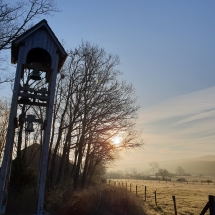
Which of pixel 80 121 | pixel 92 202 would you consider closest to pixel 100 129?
pixel 80 121

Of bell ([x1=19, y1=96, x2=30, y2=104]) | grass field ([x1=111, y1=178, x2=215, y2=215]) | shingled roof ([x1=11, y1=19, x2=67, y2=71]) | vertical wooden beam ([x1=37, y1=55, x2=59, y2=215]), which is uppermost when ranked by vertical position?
shingled roof ([x1=11, y1=19, x2=67, y2=71])

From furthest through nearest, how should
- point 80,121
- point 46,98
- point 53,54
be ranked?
point 80,121 < point 53,54 < point 46,98

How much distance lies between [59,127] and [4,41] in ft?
27.3

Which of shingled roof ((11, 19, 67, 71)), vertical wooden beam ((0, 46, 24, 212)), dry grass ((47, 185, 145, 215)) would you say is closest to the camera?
vertical wooden beam ((0, 46, 24, 212))

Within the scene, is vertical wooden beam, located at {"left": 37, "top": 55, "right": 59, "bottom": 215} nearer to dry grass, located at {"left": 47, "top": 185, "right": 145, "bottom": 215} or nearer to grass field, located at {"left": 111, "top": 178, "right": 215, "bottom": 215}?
dry grass, located at {"left": 47, "top": 185, "right": 145, "bottom": 215}

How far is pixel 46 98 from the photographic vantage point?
7.30 metres

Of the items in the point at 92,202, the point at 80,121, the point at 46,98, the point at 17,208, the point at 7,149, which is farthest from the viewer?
the point at 80,121

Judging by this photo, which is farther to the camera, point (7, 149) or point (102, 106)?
point (102, 106)

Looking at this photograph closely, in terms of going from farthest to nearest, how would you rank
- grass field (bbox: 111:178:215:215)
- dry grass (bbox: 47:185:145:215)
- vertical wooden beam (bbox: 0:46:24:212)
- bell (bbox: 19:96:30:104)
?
1. grass field (bbox: 111:178:215:215)
2. dry grass (bbox: 47:185:145:215)
3. bell (bbox: 19:96:30:104)
4. vertical wooden beam (bbox: 0:46:24:212)

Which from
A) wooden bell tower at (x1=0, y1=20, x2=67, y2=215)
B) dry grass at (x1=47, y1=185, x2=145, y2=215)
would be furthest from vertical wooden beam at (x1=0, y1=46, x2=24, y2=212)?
dry grass at (x1=47, y1=185, x2=145, y2=215)

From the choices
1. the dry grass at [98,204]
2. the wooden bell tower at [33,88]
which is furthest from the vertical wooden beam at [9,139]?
the dry grass at [98,204]

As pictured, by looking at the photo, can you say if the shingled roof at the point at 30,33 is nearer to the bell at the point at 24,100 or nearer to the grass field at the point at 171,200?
the bell at the point at 24,100

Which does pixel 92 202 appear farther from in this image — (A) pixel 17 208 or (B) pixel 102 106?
(B) pixel 102 106

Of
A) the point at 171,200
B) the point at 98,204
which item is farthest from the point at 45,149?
the point at 171,200
